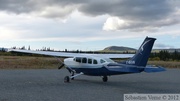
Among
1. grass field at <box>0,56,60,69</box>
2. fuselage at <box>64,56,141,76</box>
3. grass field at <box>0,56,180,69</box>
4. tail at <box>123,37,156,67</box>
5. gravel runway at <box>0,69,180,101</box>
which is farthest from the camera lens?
grass field at <box>0,56,180,69</box>

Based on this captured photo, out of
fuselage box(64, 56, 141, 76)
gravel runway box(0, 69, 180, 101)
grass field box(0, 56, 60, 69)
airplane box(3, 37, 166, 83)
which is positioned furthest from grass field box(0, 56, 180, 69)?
gravel runway box(0, 69, 180, 101)

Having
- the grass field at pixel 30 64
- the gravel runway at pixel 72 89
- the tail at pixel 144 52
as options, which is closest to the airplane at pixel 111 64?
the tail at pixel 144 52

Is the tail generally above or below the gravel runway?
above

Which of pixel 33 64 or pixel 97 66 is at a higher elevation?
pixel 97 66

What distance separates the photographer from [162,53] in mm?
91875

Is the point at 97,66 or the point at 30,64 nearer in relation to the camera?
the point at 97,66

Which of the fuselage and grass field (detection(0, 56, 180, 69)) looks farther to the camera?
grass field (detection(0, 56, 180, 69))

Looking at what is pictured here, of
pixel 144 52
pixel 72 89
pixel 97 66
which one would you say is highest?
pixel 144 52

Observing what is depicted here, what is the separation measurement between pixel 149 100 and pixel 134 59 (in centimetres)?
711

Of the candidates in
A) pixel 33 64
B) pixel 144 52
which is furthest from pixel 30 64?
pixel 144 52

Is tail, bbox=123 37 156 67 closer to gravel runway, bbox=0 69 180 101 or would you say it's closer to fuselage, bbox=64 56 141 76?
fuselage, bbox=64 56 141 76

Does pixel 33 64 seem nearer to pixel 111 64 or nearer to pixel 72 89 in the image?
pixel 111 64

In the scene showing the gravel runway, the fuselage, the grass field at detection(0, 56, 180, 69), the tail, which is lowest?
the gravel runway

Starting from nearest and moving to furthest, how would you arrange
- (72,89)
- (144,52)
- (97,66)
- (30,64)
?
(72,89) → (144,52) → (97,66) → (30,64)
